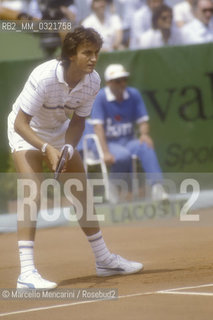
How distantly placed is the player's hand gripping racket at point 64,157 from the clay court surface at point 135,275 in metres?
0.87

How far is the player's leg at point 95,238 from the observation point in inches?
260

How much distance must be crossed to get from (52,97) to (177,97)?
222 inches

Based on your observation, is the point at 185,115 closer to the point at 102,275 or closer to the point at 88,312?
the point at 102,275

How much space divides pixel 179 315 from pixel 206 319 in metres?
0.22

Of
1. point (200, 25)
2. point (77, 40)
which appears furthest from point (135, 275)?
point (200, 25)

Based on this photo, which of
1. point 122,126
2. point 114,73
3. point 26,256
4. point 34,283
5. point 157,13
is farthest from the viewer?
point 157,13

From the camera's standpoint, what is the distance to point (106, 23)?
45.4 feet

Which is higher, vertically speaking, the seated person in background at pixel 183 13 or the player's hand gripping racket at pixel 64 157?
the seated person in background at pixel 183 13

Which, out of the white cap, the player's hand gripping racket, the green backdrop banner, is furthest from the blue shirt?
the player's hand gripping racket

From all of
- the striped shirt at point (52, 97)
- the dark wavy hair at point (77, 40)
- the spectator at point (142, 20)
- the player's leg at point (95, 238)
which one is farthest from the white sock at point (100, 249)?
the spectator at point (142, 20)

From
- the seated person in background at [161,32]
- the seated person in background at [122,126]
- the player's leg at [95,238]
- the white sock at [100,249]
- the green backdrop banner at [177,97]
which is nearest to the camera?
the player's leg at [95,238]

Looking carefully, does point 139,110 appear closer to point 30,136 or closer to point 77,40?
point 77,40

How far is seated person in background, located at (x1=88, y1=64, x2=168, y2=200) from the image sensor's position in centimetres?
1105

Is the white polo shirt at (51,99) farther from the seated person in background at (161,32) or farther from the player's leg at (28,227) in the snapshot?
the seated person in background at (161,32)
